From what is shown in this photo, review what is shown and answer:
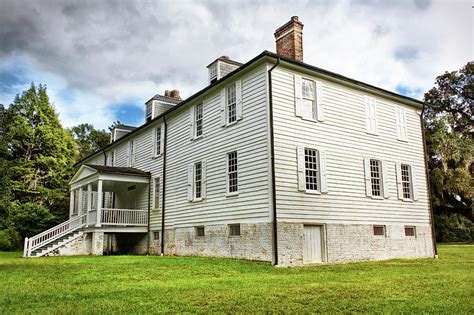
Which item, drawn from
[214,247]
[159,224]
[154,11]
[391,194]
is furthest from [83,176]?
[391,194]

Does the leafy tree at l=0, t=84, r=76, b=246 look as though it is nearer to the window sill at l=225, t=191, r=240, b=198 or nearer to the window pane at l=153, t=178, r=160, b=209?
the window pane at l=153, t=178, r=160, b=209

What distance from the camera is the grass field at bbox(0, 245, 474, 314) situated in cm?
598

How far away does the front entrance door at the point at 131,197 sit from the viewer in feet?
74.6

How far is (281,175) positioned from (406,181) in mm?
7754

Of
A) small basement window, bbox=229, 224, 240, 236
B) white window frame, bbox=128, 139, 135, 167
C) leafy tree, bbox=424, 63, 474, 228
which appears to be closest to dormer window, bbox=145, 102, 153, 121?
white window frame, bbox=128, 139, 135, 167

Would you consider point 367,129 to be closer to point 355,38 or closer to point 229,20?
point 355,38

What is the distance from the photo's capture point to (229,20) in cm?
1330

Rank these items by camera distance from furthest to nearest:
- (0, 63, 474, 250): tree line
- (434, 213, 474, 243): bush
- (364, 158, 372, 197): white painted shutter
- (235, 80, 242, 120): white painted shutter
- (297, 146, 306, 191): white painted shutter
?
(434, 213, 474, 243): bush
(0, 63, 474, 250): tree line
(364, 158, 372, 197): white painted shutter
(235, 80, 242, 120): white painted shutter
(297, 146, 306, 191): white painted shutter

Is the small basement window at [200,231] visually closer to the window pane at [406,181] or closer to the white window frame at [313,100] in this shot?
the white window frame at [313,100]

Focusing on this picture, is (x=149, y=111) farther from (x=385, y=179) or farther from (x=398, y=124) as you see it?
(x=385, y=179)

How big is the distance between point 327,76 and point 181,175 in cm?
788

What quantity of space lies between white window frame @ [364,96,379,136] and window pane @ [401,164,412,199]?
8.10 feet

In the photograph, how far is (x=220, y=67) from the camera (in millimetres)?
17859

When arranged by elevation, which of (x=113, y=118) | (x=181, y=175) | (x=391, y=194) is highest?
(x=113, y=118)
